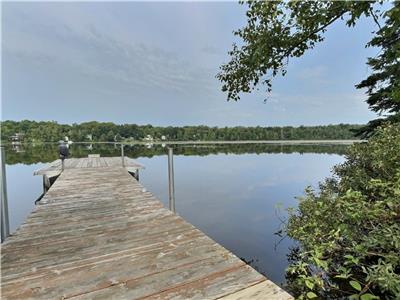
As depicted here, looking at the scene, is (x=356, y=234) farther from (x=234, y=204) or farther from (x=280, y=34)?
(x=234, y=204)

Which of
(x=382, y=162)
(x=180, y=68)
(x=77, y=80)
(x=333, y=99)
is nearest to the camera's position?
(x=382, y=162)

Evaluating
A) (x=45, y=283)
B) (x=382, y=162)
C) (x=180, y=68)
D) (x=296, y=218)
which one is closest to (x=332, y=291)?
(x=296, y=218)

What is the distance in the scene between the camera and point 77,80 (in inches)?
933

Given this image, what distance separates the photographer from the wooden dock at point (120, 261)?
4.38 feet

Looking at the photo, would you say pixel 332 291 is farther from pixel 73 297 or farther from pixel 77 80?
pixel 77 80

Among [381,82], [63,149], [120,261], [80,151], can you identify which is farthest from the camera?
[80,151]

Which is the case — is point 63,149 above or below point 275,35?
below

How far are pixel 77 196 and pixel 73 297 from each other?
2693 millimetres

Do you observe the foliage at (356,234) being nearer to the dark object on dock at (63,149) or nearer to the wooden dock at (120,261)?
the wooden dock at (120,261)

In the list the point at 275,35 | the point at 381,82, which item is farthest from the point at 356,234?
the point at 381,82

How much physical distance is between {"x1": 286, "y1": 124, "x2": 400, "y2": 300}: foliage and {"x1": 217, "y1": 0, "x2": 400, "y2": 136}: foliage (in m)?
Answer: 0.91

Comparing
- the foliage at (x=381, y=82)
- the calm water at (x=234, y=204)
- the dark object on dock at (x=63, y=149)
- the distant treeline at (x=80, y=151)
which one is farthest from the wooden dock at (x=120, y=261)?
the foliage at (x=381, y=82)

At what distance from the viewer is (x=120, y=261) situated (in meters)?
1.68

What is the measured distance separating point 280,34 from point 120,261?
3.34 meters
